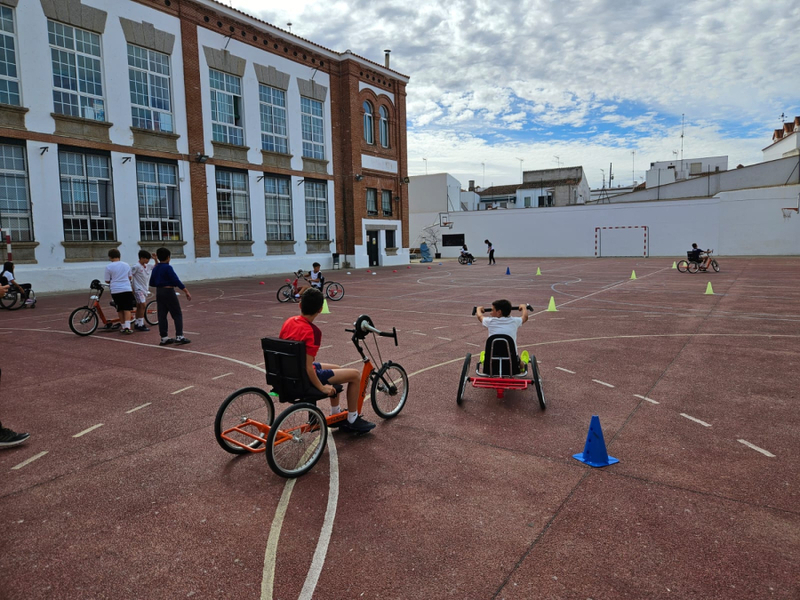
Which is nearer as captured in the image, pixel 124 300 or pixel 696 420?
pixel 696 420

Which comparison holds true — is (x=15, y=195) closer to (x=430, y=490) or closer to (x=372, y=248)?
(x=372, y=248)

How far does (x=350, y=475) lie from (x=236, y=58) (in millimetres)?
28479

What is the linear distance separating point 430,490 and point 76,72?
956 inches

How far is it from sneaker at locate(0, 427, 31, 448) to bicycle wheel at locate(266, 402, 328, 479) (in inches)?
102

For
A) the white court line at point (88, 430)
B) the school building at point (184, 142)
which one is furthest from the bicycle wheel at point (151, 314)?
the school building at point (184, 142)

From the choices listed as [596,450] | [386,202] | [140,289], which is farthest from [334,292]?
[386,202]

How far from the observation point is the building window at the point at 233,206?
2733 centimetres

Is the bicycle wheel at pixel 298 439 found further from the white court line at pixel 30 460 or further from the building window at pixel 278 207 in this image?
the building window at pixel 278 207

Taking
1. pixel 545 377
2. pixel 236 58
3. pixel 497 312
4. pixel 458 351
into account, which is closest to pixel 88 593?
pixel 497 312

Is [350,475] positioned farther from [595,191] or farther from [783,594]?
[595,191]

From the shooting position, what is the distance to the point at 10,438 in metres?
4.92

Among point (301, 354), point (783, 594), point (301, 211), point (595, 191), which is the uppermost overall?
point (595, 191)

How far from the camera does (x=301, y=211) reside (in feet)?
105

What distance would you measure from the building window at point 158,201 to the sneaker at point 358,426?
21.8 metres
